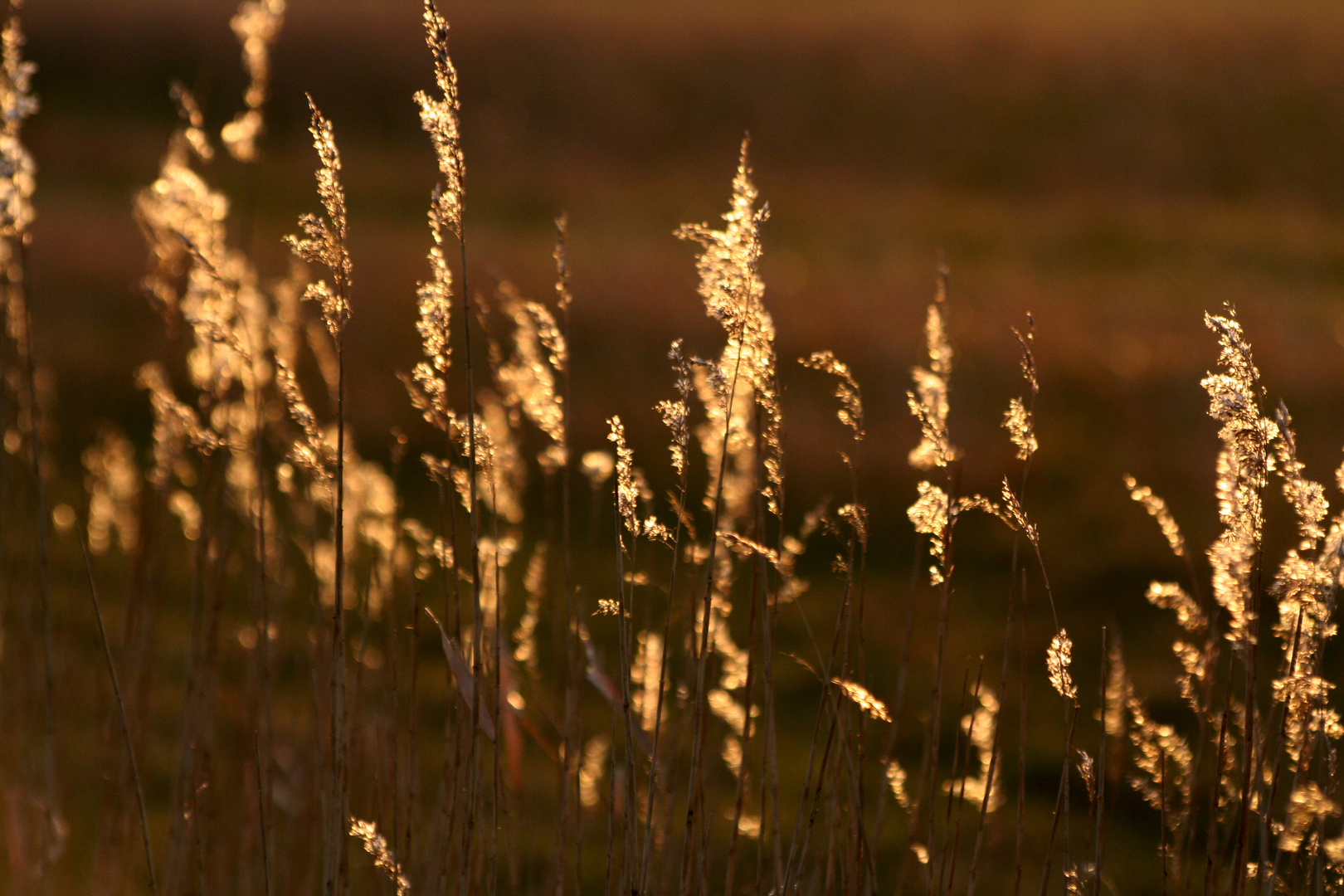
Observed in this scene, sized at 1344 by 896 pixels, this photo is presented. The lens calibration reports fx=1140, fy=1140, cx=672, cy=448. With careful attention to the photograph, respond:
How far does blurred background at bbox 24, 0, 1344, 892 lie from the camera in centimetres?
505

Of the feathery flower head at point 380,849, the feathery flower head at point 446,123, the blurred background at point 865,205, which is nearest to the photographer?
the feathery flower head at point 446,123

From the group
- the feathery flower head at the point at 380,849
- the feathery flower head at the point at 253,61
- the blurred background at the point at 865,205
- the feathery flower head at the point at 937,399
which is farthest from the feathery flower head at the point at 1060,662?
the blurred background at the point at 865,205

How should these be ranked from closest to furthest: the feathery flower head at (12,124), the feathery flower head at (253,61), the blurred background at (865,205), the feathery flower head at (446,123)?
the feathery flower head at (446,123) < the feathery flower head at (12,124) < the feathery flower head at (253,61) < the blurred background at (865,205)

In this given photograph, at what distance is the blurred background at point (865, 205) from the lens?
199 inches

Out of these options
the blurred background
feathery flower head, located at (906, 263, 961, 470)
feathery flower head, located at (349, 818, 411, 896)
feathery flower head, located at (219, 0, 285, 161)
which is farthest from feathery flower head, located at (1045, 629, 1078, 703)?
the blurred background

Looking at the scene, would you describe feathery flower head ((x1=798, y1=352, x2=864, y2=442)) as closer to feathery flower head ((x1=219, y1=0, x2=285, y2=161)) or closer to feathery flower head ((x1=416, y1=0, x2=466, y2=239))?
feathery flower head ((x1=416, y1=0, x2=466, y2=239))

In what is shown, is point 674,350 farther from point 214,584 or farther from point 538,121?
point 538,121

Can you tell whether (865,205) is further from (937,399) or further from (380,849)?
(380,849)

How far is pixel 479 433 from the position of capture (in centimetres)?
132

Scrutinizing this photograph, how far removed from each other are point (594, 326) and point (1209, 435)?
Result: 9.98 ft

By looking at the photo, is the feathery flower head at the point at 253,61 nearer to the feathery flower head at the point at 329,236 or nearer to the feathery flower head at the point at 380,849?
the feathery flower head at the point at 329,236

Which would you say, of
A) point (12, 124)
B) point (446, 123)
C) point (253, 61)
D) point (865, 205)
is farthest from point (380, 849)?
point (865, 205)

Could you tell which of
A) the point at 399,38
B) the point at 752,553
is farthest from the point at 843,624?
the point at 399,38

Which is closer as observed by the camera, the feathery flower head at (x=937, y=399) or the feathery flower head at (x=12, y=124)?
the feathery flower head at (x=937, y=399)
